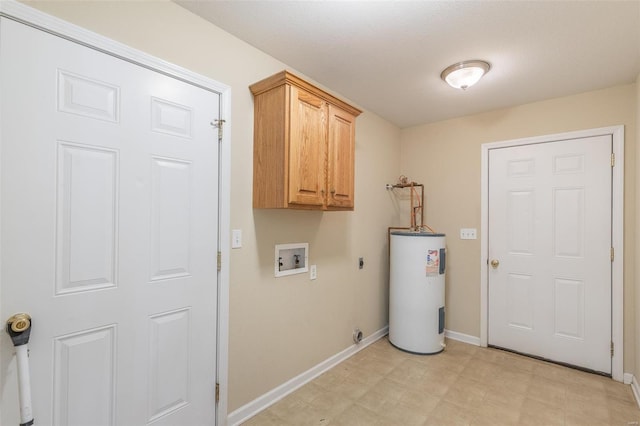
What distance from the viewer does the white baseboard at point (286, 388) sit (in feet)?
6.63

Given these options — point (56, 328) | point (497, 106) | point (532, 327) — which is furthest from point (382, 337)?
point (56, 328)

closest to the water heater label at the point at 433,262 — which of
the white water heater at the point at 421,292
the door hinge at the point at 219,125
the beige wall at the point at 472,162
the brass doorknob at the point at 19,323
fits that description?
the white water heater at the point at 421,292

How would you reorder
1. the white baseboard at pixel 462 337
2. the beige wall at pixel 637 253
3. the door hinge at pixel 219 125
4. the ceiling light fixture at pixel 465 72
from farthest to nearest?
the white baseboard at pixel 462 337 < the beige wall at pixel 637 253 < the ceiling light fixture at pixel 465 72 < the door hinge at pixel 219 125

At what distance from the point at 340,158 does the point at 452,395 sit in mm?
2011

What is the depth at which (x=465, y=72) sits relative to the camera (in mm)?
2291

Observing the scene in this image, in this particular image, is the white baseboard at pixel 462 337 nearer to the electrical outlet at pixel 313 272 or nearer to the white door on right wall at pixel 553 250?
the white door on right wall at pixel 553 250

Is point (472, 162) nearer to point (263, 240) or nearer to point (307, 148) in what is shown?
point (307, 148)

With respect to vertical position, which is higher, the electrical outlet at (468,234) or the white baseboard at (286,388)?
the electrical outlet at (468,234)

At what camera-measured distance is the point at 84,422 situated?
4.58ft

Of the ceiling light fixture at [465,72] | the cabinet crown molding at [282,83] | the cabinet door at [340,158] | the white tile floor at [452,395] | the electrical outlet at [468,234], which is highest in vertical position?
the ceiling light fixture at [465,72]

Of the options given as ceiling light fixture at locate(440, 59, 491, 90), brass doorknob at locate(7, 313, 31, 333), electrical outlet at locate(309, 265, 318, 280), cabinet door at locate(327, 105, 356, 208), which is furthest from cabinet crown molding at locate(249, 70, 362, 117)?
brass doorknob at locate(7, 313, 31, 333)

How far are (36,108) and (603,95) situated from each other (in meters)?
3.96

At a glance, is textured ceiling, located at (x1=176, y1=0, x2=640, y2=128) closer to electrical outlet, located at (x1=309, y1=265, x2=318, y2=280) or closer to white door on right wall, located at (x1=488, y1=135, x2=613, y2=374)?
white door on right wall, located at (x1=488, y1=135, x2=613, y2=374)

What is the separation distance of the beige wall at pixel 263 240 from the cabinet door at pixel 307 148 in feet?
1.06
